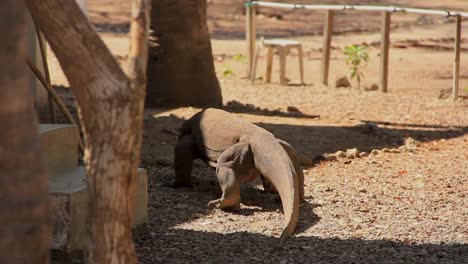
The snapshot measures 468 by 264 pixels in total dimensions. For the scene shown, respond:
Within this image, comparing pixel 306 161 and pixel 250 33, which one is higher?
pixel 250 33

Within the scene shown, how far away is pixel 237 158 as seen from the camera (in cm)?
745

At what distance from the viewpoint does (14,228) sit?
2941 millimetres

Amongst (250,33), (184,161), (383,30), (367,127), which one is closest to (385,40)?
(383,30)

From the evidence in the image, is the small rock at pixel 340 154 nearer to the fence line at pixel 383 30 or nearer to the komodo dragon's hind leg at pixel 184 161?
the komodo dragon's hind leg at pixel 184 161

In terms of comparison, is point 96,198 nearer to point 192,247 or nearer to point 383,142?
point 192,247

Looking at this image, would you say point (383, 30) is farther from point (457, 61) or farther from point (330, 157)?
point (330, 157)

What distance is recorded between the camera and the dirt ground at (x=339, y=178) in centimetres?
630

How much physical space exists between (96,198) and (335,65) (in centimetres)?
1373

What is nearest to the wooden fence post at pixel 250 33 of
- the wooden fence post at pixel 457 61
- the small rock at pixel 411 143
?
the wooden fence post at pixel 457 61

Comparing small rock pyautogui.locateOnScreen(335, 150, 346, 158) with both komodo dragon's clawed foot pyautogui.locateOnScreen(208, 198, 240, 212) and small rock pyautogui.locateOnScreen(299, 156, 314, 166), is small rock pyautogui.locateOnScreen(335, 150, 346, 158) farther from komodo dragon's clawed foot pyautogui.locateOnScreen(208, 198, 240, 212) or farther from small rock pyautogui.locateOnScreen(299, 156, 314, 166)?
komodo dragon's clawed foot pyautogui.locateOnScreen(208, 198, 240, 212)

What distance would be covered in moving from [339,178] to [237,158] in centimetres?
141

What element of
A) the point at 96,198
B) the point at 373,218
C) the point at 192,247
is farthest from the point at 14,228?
the point at 373,218

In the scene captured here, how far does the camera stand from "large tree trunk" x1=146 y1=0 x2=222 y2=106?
1214 cm

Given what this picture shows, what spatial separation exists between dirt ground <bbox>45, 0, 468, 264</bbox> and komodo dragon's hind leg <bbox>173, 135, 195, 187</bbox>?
4.4 inches
